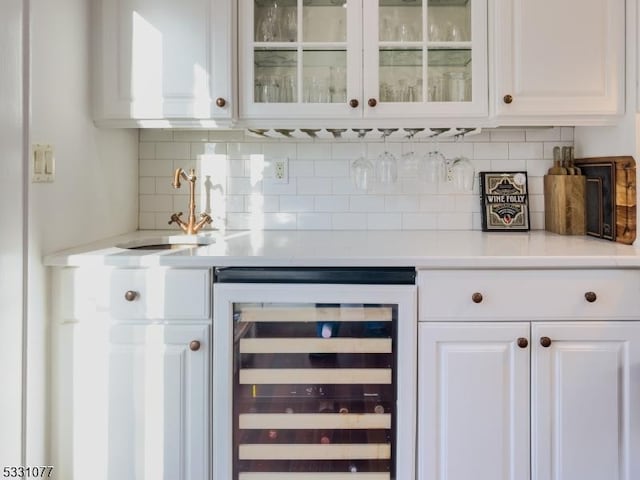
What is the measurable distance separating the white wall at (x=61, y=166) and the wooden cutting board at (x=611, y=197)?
1932 millimetres

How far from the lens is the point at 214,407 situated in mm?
1544

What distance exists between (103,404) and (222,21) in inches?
54.0

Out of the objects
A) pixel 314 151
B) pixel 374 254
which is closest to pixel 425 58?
pixel 314 151

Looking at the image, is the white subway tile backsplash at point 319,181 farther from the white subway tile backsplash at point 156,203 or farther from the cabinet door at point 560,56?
the cabinet door at point 560,56

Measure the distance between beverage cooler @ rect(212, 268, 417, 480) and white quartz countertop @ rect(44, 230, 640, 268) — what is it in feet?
0.15

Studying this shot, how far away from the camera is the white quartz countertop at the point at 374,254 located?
4.96 feet

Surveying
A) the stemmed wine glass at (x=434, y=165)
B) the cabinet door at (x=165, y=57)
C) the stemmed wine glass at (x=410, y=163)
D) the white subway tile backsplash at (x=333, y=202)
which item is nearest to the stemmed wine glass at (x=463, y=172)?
the stemmed wine glass at (x=434, y=165)

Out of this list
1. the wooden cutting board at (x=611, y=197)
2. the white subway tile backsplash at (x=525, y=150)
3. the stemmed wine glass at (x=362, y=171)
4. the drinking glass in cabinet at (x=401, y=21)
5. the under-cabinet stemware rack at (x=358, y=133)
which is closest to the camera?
the wooden cutting board at (x=611, y=197)

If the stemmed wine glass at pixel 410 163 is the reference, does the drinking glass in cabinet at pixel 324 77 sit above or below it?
above

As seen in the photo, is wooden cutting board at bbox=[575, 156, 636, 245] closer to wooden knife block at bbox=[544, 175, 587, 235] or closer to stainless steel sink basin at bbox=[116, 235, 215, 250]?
wooden knife block at bbox=[544, 175, 587, 235]

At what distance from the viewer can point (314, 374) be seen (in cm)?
158

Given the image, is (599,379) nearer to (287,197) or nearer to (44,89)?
(287,197)

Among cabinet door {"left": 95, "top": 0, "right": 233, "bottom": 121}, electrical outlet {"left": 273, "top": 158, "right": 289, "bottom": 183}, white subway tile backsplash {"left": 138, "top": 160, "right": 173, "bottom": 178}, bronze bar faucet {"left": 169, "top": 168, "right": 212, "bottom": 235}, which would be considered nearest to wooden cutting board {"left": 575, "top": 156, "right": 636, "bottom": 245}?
electrical outlet {"left": 273, "top": 158, "right": 289, "bottom": 183}

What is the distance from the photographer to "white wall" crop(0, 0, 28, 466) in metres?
1.37
